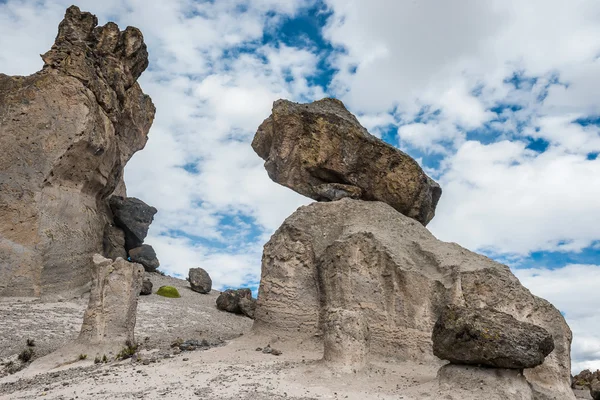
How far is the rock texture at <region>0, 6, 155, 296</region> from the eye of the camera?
63.9ft

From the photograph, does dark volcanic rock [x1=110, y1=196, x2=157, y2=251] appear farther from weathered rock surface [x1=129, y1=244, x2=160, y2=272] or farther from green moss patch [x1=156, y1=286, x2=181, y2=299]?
green moss patch [x1=156, y1=286, x2=181, y2=299]

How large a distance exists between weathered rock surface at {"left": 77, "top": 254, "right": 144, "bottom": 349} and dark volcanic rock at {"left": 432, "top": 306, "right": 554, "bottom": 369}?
798cm

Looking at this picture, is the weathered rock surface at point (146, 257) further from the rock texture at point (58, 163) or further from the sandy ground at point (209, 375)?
the sandy ground at point (209, 375)

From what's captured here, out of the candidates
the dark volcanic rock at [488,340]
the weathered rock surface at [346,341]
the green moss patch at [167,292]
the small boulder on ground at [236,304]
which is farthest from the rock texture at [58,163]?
the dark volcanic rock at [488,340]

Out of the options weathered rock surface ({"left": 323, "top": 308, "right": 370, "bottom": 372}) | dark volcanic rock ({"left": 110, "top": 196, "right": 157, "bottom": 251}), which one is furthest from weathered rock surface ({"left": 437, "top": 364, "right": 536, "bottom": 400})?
dark volcanic rock ({"left": 110, "top": 196, "right": 157, "bottom": 251})

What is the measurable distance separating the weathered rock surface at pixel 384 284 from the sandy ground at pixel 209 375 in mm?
751

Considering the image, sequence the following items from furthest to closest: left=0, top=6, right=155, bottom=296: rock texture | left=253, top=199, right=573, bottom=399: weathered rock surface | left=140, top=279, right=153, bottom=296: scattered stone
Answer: left=140, top=279, right=153, bottom=296: scattered stone → left=0, top=6, right=155, bottom=296: rock texture → left=253, top=199, right=573, bottom=399: weathered rock surface

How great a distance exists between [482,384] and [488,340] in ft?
2.74

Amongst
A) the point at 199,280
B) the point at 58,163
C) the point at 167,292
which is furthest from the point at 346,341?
the point at 199,280

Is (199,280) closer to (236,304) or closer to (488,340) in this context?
(236,304)

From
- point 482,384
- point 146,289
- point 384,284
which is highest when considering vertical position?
point 384,284

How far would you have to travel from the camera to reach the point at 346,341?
10.7m

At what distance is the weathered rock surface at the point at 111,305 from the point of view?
12.7 meters

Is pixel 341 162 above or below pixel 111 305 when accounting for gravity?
above
